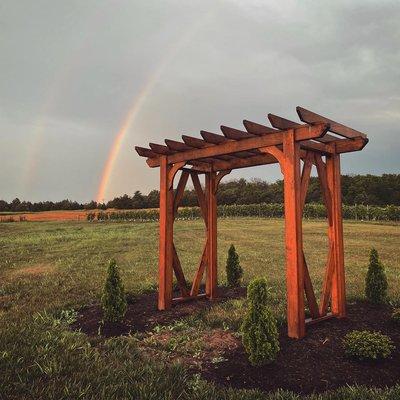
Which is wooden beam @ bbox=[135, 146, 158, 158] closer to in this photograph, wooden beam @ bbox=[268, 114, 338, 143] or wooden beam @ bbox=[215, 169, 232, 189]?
wooden beam @ bbox=[215, 169, 232, 189]

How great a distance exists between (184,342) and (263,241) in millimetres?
16777

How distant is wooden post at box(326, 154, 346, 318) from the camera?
6.89 m

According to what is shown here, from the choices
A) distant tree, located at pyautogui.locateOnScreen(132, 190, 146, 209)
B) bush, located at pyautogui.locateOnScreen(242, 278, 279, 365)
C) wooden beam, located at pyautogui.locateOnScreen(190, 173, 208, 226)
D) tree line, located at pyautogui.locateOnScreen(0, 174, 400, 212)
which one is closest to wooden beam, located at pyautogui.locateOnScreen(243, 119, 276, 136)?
bush, located at pyautogui.locateOnScreen(242, 278, 279, 365)

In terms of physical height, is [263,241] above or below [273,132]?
below

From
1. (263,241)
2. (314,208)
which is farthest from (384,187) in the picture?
(263,241)

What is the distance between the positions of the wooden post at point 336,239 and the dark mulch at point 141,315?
250cm

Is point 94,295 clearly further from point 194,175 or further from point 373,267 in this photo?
point 373,267

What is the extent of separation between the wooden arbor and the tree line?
4228 centimetres

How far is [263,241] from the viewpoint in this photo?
72.8 feet

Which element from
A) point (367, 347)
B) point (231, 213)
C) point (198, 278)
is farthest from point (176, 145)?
point (231, 213)

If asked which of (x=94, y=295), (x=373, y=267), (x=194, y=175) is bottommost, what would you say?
(x=94, y=295)

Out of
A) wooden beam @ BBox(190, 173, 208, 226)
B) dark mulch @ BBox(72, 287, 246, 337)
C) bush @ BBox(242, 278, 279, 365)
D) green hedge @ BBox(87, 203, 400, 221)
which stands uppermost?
wooden beam @ BBox(190, 173, 208, 226)

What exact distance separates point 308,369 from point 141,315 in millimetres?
3745

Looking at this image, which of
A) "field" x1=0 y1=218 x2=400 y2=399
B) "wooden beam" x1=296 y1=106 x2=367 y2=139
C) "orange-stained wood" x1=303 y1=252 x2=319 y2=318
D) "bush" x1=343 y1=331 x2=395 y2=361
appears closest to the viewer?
"field" x1=0 y1=218 x2=400 y2=399
